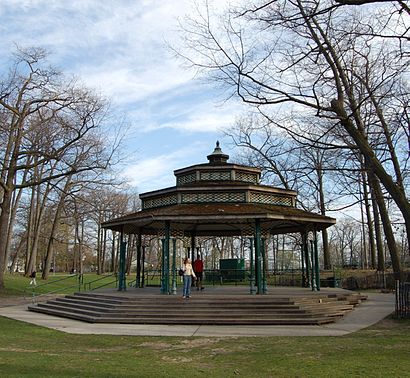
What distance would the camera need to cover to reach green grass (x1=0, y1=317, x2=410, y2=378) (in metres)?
7.83

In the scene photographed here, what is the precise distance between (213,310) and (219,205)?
17.7 ft

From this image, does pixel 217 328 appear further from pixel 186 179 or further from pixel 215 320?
pixel 186 179

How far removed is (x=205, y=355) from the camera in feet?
32.2

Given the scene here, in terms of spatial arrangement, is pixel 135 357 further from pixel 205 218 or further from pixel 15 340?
pixel 205 218

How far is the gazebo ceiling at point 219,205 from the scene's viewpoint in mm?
18141

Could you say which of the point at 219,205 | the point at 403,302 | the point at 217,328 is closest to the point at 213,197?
the point at 219,205

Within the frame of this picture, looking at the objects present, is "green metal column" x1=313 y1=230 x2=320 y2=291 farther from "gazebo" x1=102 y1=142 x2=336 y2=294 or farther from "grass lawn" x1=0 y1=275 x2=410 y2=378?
"grass lawn" x1=0 y1=275 x2=410 y2=378

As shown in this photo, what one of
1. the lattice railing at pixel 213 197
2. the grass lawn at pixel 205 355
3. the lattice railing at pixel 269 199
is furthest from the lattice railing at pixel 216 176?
the grass lawn at pixel 205 355

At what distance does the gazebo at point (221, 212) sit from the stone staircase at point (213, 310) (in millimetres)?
2073

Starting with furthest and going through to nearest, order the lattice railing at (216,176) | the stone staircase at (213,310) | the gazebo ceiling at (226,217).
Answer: the lattice railing at (216,176)
the gazebo ceiling at (226,217)
the stone staircase at (213,310)

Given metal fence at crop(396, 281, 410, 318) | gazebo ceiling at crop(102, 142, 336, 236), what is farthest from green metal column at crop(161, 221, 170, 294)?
metal fence at crop(396, 281, 410, 318)

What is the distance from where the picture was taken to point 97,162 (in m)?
27.8

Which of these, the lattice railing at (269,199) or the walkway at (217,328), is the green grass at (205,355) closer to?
the walkway at (217,328)

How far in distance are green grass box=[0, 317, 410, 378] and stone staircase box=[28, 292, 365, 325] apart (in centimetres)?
268
